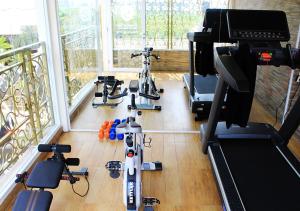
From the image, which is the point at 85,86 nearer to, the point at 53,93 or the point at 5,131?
the point at 53,93

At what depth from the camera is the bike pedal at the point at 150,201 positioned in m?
1.97

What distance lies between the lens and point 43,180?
1831 millimetres

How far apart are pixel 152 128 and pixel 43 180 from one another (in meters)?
1.63

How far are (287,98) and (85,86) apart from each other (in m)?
2.93

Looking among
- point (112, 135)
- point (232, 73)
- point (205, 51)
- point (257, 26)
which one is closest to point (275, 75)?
point (205, 51)

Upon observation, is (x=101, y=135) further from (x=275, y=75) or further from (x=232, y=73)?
(x=275, y=75)

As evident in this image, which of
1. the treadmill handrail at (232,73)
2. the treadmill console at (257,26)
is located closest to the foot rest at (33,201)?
the treadmill handrail at (232,73)

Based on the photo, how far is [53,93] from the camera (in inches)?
115

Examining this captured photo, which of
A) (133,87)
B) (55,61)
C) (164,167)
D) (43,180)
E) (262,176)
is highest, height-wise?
(55,61)

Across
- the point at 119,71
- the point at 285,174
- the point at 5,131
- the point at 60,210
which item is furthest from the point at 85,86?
the point at 285,174

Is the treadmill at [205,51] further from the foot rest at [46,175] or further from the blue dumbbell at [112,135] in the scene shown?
the foot rest at [46,175]

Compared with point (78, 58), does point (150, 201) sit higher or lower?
lower

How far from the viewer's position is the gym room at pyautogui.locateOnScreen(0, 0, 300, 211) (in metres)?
1.93

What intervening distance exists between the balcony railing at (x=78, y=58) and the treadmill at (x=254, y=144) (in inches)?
80.1
